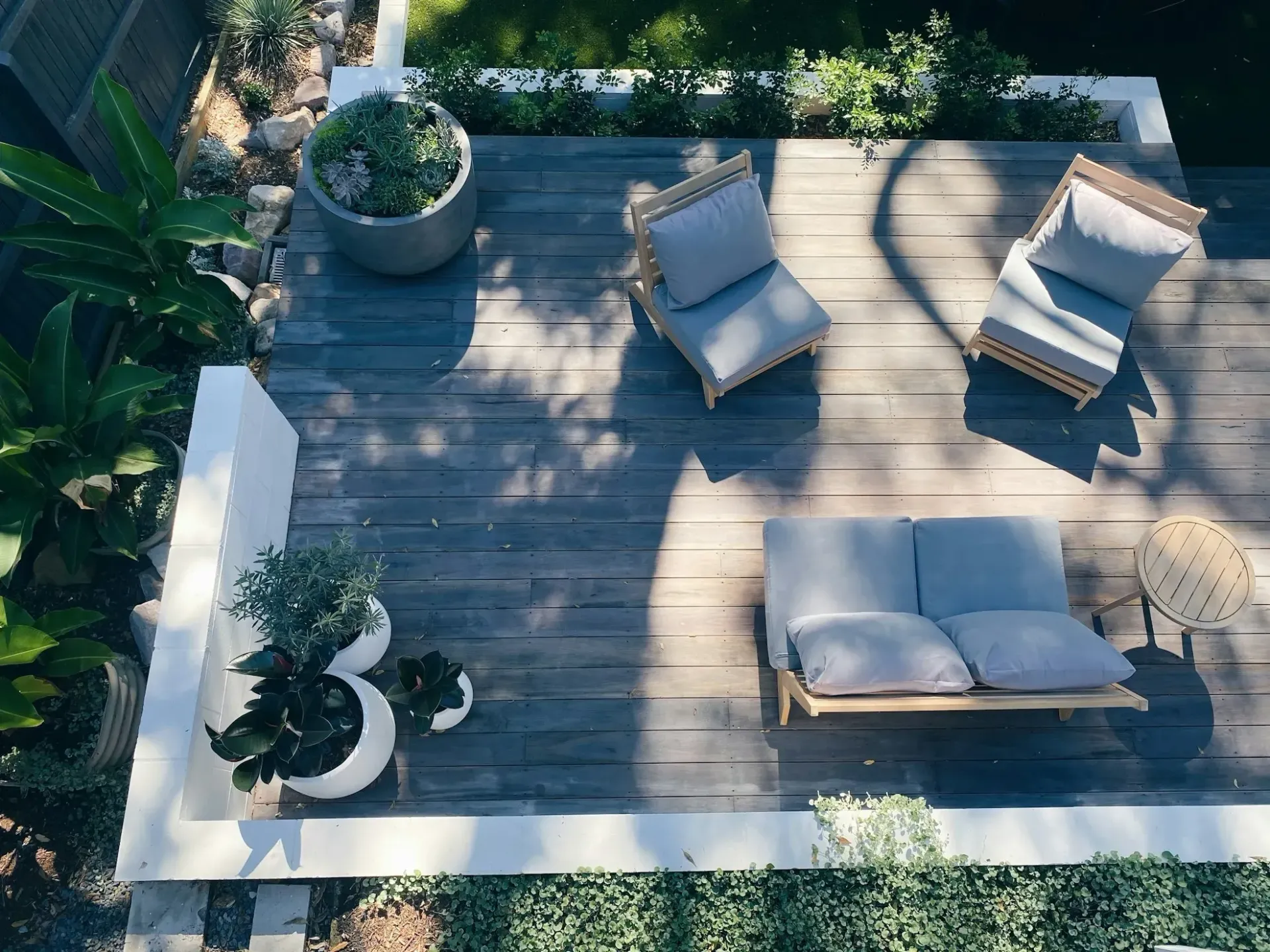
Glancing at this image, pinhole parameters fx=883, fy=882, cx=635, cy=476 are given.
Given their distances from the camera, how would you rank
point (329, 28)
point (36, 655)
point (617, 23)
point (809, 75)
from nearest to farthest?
point (36, 655) < point (809, 75) < point (329, 28) < point (617, 23)

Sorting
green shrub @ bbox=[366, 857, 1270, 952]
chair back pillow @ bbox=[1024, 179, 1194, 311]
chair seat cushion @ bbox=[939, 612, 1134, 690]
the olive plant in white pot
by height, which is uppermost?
chair back pillow @ bbox=[1024, 179, 1194, 311]

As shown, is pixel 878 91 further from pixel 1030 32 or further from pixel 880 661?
pixel 880 661

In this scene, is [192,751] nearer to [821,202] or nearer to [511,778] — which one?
[511,778]

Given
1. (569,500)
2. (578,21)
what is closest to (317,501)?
(569,500)

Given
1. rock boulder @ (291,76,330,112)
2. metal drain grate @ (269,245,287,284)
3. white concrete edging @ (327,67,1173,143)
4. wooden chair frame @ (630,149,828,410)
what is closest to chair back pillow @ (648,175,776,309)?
wooden chair frame @ (630,149,828,410)

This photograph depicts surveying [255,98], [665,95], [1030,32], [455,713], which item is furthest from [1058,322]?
[255,98]

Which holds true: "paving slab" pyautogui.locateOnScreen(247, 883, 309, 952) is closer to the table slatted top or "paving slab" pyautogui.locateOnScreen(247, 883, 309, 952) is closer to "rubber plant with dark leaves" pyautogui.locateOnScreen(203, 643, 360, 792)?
"rubber plant with dark leaves" pyautogui.locateOnScreen(203, 643, 360, 792)

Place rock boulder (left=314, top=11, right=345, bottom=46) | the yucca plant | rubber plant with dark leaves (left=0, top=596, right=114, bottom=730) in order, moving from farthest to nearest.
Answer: rock boulder (left=314, top=11, right=345, bottom=46) → the yucca plant → rubber plant with dark leaves (left=0, top=596, right=114, bottom=730)
